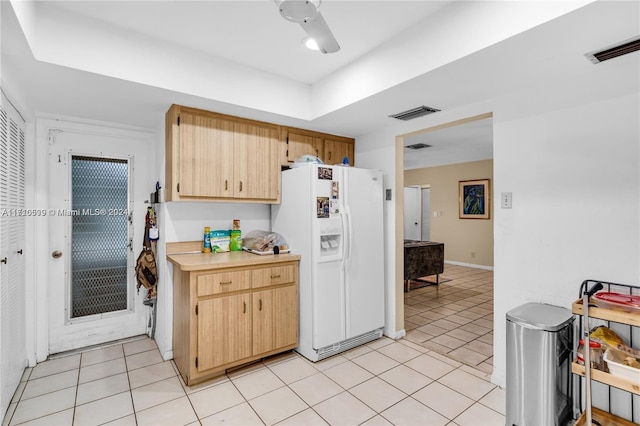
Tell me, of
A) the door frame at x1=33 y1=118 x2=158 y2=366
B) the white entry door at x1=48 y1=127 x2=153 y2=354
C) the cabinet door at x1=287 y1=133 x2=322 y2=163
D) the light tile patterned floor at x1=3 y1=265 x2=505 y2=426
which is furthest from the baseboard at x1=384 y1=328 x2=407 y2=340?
the door frame at x1=33 y1=118 x2=158 y2=366

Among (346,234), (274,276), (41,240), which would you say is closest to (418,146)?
(346,234)

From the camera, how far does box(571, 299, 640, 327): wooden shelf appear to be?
5.29 feet

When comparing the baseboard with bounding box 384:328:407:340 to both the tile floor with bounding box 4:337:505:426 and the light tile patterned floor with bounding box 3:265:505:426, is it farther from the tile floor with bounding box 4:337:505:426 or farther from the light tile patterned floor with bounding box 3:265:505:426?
the tile floor with bounding box 4:337:505:426

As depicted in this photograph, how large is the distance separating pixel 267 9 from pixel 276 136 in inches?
55.8

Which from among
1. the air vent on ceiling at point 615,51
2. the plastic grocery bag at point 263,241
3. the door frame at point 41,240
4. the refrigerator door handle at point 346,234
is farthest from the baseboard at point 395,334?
the door frame at point 41,240

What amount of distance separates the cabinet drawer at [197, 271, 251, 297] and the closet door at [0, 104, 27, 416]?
118cm

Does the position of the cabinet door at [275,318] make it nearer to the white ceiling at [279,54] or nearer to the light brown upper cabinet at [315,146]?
the light brown upper cabinet at [315,146]

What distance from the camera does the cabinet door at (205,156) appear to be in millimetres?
2756

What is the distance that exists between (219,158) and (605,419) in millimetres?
3283

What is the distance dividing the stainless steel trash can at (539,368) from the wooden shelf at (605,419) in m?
0.11

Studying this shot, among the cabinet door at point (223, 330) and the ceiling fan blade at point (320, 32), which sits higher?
the ceiling fan blade at point (320, 32)

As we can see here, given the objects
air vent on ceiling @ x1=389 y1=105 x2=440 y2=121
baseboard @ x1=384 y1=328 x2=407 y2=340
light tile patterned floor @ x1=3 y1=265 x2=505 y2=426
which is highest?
air vent on ceiling @ x1=389 y1=105 x2=440 y2=121

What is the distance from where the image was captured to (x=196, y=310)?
8.14 feet

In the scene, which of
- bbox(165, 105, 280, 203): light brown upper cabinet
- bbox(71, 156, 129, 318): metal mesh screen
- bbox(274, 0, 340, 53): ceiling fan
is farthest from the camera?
bbox(71, 156, 129, 318): metal mesh screen
